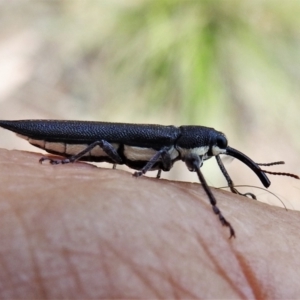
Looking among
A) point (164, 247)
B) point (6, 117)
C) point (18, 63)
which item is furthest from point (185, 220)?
point (18, 63)

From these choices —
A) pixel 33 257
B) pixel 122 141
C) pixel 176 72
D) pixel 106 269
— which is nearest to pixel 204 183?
pixel 122 141

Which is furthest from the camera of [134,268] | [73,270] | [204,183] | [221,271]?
[204,183]

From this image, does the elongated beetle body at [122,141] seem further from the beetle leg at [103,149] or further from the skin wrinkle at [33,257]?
the skin wrinkle at [33,257]

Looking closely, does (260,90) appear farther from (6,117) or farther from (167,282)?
(167,282)

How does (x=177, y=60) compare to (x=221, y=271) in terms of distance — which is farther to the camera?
(x=177, y=60)

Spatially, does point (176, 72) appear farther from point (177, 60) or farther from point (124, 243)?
point (124, 243)

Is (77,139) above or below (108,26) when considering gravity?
below
